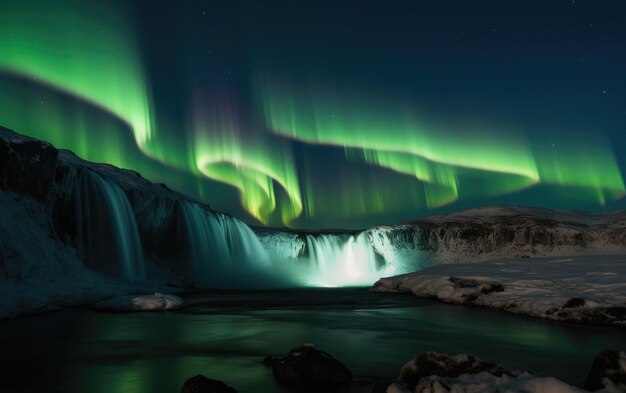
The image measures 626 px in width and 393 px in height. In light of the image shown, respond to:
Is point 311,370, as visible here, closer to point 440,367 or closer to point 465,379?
point 440,367

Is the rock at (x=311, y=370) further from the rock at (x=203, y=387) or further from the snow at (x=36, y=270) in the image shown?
the snow at (x=36, y=270)

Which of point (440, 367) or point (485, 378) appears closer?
point (485, 378)

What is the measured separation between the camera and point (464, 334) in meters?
13.7

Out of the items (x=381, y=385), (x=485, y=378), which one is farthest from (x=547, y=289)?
(x=485, y=378)

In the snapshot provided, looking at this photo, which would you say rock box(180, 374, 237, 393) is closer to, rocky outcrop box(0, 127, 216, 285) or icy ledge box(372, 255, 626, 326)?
icy ledge box(372, 255, 626, 326)

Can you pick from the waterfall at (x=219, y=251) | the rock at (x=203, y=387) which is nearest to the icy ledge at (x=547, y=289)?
the rock at (x=203, y=387)

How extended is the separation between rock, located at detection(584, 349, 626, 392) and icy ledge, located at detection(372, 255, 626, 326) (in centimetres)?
1178

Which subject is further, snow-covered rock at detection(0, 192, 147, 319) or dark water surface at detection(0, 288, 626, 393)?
snow-covered rock at detection(0, 192, 147, 319)

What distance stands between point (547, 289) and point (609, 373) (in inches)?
656

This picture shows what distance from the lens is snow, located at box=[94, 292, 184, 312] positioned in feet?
62.8

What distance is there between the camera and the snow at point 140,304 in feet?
62.8

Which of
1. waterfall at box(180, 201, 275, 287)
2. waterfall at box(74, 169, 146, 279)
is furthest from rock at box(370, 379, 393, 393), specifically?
waterfall at box(180, 201, 275, 287)

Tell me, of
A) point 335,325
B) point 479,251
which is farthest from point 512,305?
point 479,251

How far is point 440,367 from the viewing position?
6.48 meters
